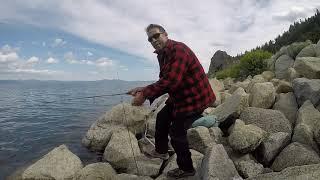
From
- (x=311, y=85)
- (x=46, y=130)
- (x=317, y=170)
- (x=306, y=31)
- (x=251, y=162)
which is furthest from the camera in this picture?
(x=306, y=31)

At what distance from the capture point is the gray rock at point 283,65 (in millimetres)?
14253

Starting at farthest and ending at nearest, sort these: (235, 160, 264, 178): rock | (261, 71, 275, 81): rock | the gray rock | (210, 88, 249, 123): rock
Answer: (261, 71, 275, 81): rock → the gray rock → (210, 88, 249, 123): rock → (235, 160, 264, 178): rock

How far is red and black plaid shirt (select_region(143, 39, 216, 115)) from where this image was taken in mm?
6180

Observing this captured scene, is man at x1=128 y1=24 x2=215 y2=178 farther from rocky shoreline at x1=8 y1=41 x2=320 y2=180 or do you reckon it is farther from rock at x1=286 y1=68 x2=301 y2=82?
rock at x1=286 y1=68 x2=301 y2=82

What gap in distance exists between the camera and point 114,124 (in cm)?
1217

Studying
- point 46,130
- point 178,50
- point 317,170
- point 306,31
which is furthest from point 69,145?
point 306,31

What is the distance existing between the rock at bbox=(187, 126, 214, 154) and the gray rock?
6.31 meters

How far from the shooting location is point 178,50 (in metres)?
6.23

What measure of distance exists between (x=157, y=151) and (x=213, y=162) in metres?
1.56

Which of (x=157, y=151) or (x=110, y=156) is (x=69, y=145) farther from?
(x=157, y=151)

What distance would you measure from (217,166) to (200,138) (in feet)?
7.78

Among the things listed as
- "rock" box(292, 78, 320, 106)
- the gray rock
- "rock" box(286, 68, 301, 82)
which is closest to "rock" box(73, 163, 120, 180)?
"rock" box(292, 78, 320, 106)

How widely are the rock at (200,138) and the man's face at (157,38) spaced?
3.12 m

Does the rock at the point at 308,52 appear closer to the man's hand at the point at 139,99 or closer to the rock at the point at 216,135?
the rock at the point at 216,135
